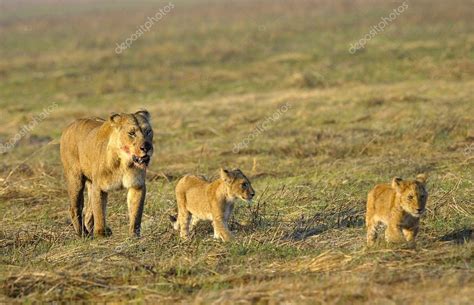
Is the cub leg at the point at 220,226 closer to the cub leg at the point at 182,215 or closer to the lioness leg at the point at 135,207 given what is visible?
the cub leg at the point at 182,215

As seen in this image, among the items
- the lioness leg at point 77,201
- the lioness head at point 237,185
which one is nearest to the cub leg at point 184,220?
the lioness head at point 237,185

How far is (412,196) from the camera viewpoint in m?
8.52

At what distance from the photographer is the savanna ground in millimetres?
7742

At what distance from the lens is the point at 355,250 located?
8.62m

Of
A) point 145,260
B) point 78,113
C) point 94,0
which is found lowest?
point 145,260

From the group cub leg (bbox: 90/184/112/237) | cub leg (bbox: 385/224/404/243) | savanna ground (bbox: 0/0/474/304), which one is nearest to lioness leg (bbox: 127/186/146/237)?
savanna ground (bbox: 0/0/474/304)

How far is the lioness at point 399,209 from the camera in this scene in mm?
8531

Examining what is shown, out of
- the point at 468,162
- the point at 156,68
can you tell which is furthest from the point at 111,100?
the point at 468,162

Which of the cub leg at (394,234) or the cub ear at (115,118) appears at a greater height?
the cub ear at (115,118)

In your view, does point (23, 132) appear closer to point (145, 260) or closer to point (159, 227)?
point (159, 227)

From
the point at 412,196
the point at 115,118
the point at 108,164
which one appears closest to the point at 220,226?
the point at 108,164

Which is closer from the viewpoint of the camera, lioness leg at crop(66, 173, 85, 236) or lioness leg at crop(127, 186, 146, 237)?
lioness leg at crop(127, 186, 146, 237)

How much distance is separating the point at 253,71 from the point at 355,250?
22617mm

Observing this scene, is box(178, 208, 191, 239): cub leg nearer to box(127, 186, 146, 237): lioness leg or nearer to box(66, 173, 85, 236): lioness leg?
box(127, 186, 146, 237): lioness leg
